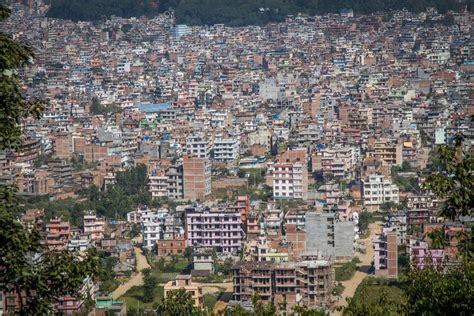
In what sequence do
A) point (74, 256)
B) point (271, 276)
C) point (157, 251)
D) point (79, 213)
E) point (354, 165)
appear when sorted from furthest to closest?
point (354, 165) → point (79, 213) → point (157, 251) → point (271, 276) → point (74, 256)

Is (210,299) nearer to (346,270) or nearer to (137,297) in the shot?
(137,297)

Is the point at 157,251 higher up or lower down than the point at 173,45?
lower down

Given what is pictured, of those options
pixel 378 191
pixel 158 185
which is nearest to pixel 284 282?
pixel 378 191

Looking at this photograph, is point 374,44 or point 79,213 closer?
point 79,213

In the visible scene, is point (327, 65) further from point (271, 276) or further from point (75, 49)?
point (271, 276)

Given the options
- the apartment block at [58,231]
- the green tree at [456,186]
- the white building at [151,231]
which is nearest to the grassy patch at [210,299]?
the apartment block at [58,231]

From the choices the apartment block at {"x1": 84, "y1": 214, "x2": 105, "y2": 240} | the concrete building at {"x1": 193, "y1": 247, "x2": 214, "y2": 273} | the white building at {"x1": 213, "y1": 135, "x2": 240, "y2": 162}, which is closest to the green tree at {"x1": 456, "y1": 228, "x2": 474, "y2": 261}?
the concrete building at {"x1": 193, "y1": 247, "x2": 214, "y2": 273}

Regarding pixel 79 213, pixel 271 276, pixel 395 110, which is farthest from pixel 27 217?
pixel 395 110

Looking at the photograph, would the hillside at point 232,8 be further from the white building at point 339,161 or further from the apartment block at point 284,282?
the apartment block at point 284,282
